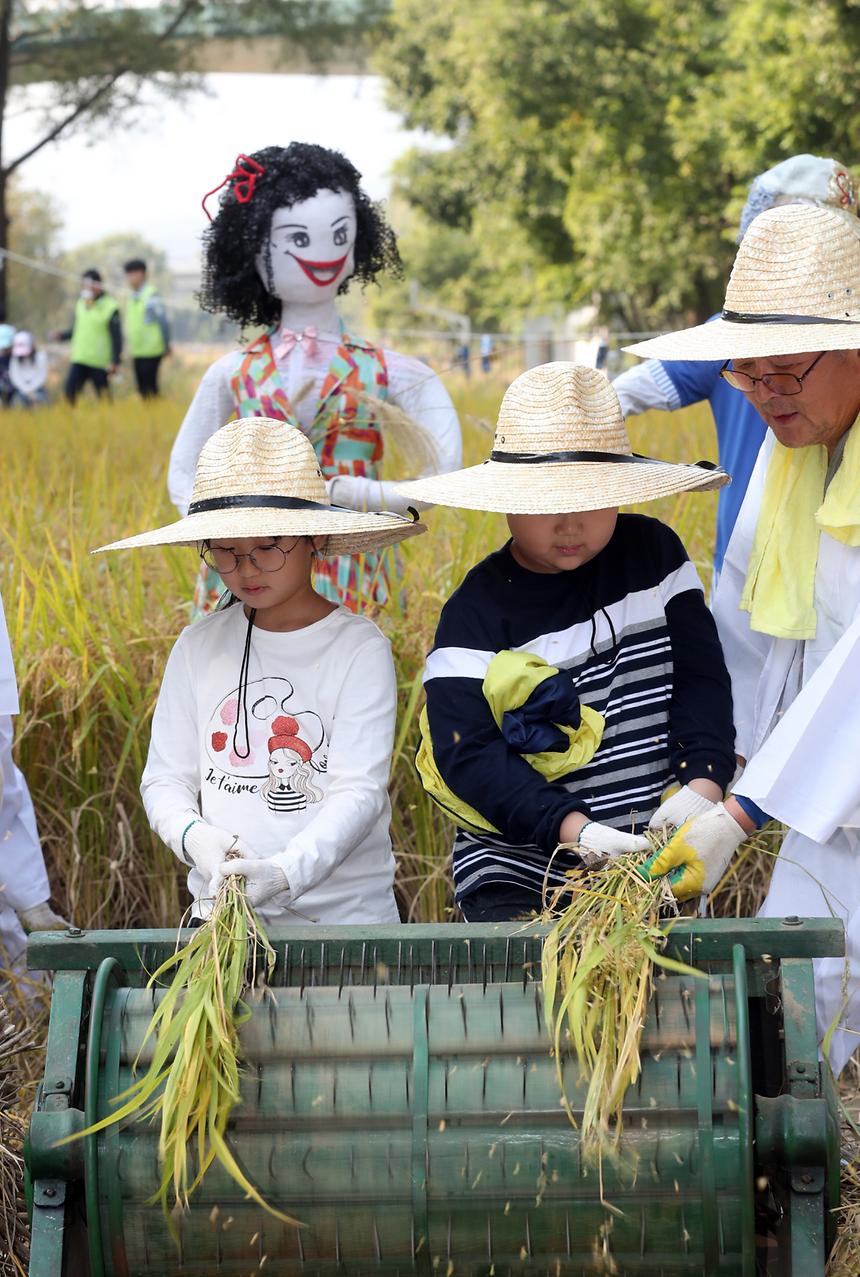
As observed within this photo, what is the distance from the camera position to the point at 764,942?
1.87 m

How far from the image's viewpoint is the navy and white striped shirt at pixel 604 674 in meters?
2.26

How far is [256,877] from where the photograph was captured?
2.10m

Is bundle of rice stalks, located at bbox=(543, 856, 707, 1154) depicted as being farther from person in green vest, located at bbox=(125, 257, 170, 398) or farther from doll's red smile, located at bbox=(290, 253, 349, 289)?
person in green vest, located at bbox=(125, 257, 170, 398)

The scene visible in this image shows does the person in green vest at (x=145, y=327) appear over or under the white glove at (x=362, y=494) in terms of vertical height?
over

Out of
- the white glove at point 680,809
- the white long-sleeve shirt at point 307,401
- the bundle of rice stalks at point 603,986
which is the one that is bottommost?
the bundle of rice stalks at point 603,986

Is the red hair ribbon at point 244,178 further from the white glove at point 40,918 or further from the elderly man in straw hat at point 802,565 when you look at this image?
the white glove at point 40,918

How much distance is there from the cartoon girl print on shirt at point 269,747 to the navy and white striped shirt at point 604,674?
0.22 m

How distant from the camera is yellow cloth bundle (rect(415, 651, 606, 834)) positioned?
7.25 ft

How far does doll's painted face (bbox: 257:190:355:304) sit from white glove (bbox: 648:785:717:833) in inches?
65.1

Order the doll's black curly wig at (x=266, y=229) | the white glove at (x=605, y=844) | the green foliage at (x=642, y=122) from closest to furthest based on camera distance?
the white glove at (x=605, y=844) → the doll's black curly wig at (x=266, y=229) → the green foliage at (x=642, y=122)

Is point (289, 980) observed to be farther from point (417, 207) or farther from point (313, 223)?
point (417, 207)

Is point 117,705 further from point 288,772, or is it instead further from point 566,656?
point 566,656

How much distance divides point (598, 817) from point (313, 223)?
5.47 ft

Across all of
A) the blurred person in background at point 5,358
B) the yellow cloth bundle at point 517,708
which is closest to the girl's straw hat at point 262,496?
the yellow cloth bundle at point 517,708
